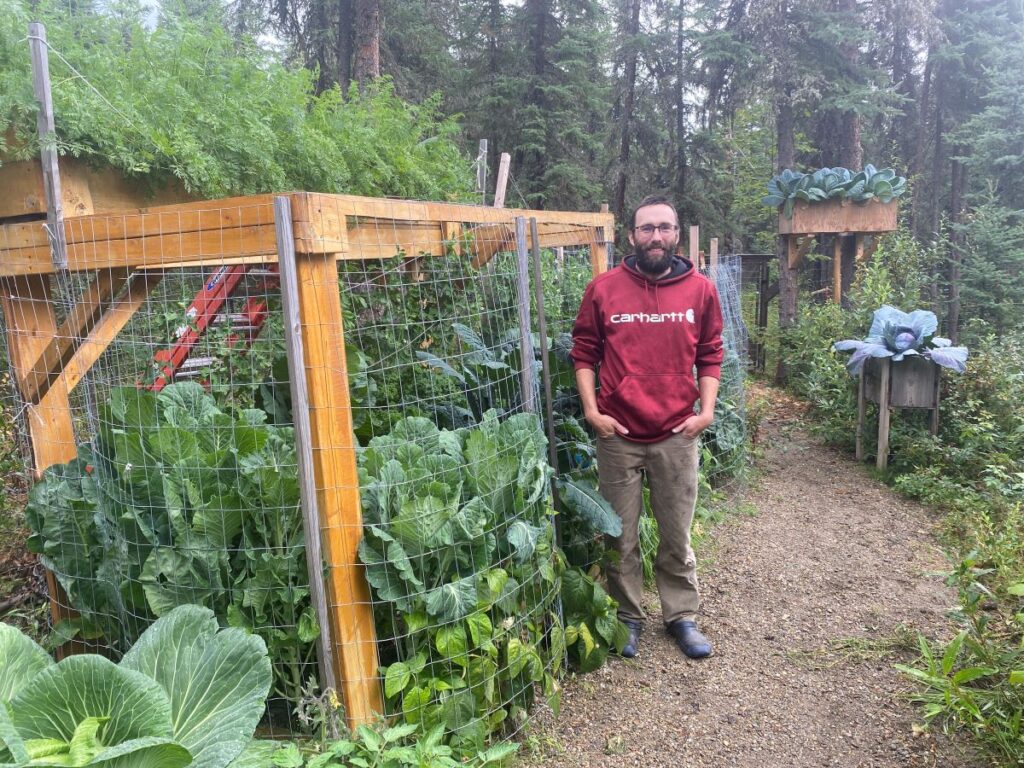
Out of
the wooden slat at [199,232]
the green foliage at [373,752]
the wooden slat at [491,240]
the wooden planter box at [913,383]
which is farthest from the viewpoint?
the wooden planter box at [913,383]

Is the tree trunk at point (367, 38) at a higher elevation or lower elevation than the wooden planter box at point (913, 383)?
higher

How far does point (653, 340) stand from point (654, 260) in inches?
14.1

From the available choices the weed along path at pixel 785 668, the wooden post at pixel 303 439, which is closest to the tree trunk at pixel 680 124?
the weed along path at pixel 785 668

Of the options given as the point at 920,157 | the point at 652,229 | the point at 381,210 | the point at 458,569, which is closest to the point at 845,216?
the point at 652,229

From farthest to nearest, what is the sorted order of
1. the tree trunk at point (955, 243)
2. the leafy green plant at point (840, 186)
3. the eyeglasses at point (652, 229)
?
the tree trunk at point (955, 243)
the leafy green plant at point (840, 186)
the eyeglasses at point (652, 229)

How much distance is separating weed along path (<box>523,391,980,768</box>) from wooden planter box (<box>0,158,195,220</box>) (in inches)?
102

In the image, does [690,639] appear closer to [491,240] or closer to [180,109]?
[491,240]

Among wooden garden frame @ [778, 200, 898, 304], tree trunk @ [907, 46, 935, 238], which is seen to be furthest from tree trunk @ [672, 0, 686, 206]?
wooden garden frame @ [778, 200, 898, 304]

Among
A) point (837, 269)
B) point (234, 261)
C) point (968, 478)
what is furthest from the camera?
point (837, 269)

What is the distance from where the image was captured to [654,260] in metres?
3.37

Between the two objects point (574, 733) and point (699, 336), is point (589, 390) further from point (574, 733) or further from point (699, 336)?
point (574, 733)

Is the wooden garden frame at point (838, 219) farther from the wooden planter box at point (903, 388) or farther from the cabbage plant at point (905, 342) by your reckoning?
the wooden planter box at point (903, 388)

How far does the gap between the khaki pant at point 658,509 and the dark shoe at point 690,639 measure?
0.12 ft

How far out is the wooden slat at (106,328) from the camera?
285cm
